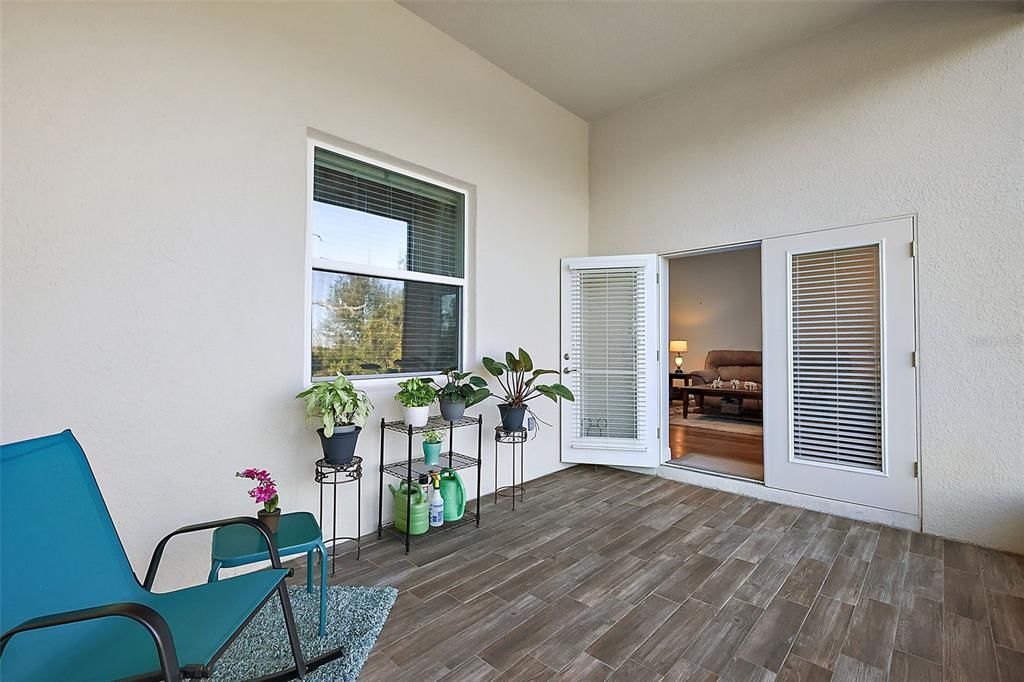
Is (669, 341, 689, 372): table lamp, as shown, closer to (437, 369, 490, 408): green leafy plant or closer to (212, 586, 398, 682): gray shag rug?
(437, 369, 490, 408): green leafy plant

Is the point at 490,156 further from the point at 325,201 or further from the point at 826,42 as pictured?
the point at 826,42

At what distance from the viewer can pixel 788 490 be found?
3.44m

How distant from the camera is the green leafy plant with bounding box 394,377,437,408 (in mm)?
2773

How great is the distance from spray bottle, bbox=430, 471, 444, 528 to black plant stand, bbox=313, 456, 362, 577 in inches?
17.4

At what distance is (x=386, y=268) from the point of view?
3076 mm

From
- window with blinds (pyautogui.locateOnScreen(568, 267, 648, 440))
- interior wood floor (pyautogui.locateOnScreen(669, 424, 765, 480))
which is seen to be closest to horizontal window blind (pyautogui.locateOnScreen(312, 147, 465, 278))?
window with blinds (pyautogui.locateOnScreen(568, 267, 648, 440))

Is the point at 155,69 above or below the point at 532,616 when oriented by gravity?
above

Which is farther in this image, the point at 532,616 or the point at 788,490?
the point at 788,490

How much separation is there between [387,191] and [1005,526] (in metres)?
4.38

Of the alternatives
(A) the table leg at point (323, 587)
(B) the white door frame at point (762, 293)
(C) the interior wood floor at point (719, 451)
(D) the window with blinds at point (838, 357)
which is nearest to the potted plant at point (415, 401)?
(A) the table leg at point (323, 587)

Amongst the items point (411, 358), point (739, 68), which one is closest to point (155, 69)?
point (411, 358)

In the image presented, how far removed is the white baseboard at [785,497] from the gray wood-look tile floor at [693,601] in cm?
9

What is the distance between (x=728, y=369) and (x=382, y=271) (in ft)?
22.0

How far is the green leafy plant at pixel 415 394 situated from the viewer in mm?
2773
